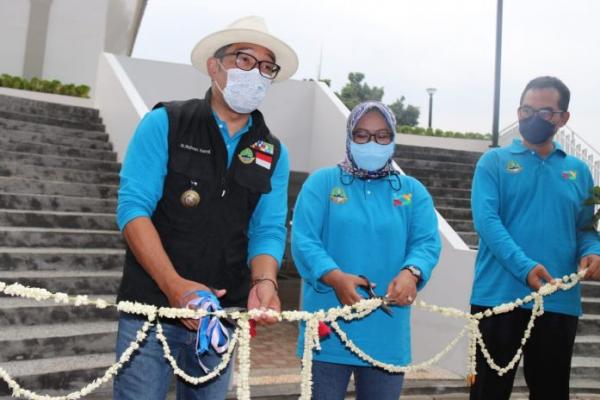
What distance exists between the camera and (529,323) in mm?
2725

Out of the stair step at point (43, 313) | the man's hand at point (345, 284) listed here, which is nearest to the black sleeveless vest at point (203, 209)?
the man's hand at point (345, 284)

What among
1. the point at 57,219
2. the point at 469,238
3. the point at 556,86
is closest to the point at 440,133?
the point at 469,238

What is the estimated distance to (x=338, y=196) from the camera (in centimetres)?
242

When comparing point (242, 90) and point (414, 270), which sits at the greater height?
point (242, 90)

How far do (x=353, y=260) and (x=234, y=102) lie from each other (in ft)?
2.65

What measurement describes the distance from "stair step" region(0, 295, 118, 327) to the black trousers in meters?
3.03

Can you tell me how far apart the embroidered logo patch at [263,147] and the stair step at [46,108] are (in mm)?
6340

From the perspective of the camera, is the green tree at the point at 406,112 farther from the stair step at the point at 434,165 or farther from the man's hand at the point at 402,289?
the man's hand at the point at 402,289

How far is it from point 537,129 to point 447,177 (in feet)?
20.4

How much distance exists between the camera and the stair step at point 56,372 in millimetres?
3580

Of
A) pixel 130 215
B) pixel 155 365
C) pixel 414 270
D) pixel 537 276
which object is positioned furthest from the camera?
Result: pixel 537 276

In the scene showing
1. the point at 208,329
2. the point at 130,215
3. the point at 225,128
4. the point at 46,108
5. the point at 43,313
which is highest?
the point at 46,108

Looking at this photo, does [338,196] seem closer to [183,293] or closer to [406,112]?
[183,293]

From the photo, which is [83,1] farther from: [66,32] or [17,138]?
[17,138]
